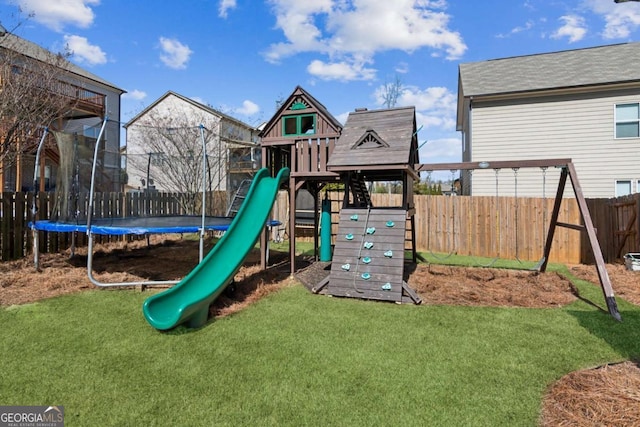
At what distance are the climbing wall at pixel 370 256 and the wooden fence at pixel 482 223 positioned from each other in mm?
3765

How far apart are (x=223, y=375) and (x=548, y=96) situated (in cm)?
1440

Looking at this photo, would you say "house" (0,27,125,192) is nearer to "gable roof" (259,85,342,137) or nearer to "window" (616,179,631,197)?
"gable roof" (259,85,342,137)

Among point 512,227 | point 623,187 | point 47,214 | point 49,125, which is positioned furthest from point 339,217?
point 623,187

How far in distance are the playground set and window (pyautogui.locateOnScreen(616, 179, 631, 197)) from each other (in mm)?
7039

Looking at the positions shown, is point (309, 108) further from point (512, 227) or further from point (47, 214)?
point (512, 227)

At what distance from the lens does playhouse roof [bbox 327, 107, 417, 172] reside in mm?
6496

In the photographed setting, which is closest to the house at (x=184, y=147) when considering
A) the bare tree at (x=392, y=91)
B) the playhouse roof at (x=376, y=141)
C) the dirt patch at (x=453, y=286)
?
the dirt patch at (x=453, y=286)

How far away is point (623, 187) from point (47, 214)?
18.0 meters

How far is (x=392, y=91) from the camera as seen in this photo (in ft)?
83.8

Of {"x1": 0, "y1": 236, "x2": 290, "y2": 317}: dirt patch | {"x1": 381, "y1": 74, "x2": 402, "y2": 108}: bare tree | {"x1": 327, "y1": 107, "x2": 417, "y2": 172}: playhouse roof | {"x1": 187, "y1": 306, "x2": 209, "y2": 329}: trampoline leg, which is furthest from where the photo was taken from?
{"x1": 381, "y1": 74, "x2": 402, "y2": 108}: bare tree

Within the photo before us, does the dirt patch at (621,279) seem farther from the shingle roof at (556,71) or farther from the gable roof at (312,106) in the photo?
the shingle roof at (556,71)

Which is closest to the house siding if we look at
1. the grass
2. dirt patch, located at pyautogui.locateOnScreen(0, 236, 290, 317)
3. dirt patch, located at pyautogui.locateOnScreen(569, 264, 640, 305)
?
dirt patch, located at pyautogui.locateOnScreen(569, 264, 640, 305)

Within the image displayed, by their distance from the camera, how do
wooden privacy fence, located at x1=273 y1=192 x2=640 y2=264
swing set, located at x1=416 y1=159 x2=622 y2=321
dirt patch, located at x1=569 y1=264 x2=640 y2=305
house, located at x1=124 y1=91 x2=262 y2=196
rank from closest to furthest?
swing set, located at x1=416 y1=159 x2=622 y2=321 < dirt patch, located at x1=569 y1=264 x2=640 y2=305 < wooden privacy fence, located at x1=273 y1=192 x2=640 y2=264 < house, located at x1=124 y1=91 x2=262 y2=196

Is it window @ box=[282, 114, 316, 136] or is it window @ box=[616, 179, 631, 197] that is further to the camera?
window @ box=[616, 179, 631, 197]
